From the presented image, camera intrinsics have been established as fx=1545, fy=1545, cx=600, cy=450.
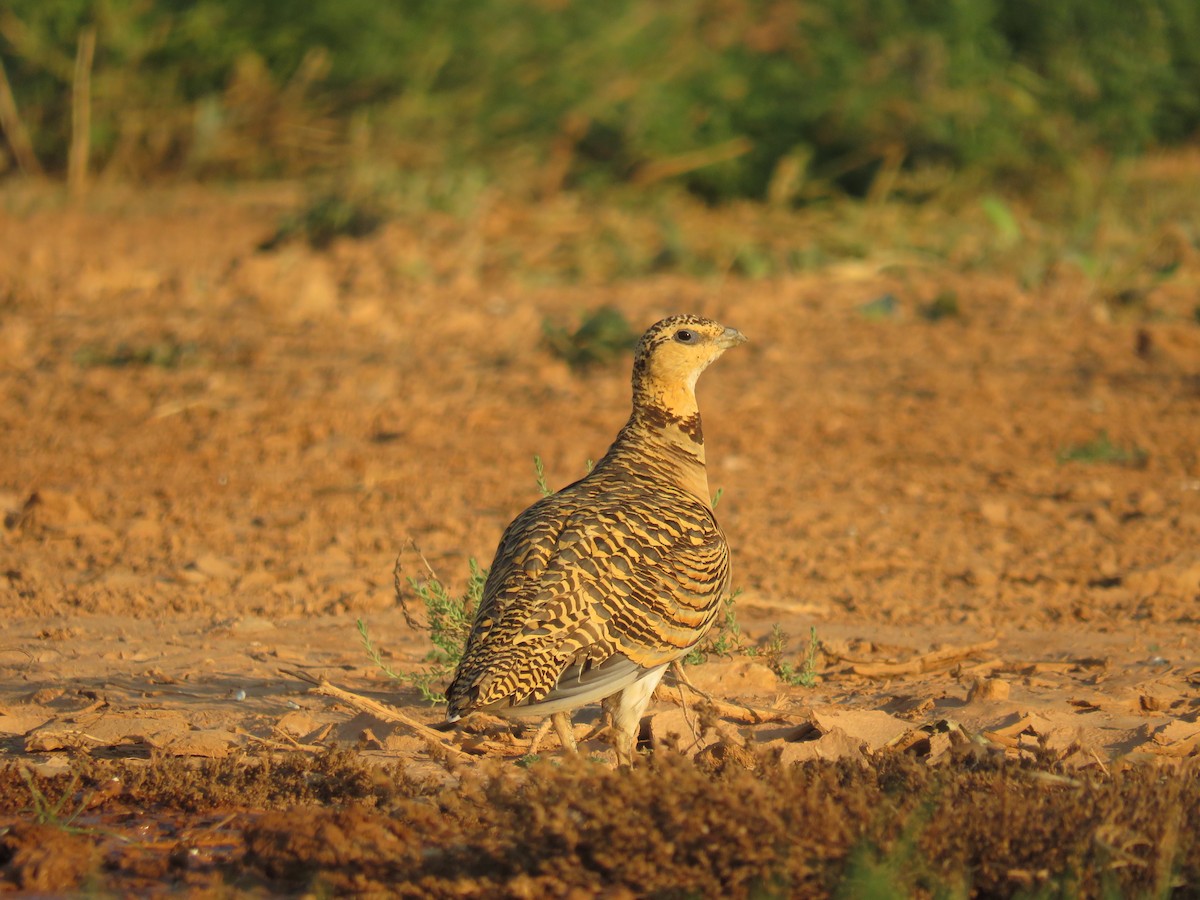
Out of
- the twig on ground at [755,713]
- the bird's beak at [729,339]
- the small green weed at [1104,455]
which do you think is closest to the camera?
the twig on ground at [755,713]

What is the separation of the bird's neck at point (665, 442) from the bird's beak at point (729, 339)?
0.21 m

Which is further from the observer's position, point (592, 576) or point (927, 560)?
point (927, 560)

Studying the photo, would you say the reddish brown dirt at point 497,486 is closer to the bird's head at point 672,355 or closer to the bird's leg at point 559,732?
the bird's leg at point 559,732

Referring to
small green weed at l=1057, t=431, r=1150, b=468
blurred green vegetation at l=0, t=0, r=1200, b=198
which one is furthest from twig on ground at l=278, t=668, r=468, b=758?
blurred green vegetation at l=0, t=0, r=1200, b=198

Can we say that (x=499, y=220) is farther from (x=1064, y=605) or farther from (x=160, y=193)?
(x=1064, y=605)

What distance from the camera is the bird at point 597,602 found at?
4.23m

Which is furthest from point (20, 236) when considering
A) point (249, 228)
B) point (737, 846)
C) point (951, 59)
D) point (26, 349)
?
point (737, 846)

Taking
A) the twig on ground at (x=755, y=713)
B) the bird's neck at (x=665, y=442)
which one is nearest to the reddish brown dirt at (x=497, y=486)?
the twig on ground at (x=755, y=713)

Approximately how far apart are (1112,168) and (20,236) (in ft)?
31.3

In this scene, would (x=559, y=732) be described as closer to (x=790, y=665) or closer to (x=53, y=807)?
(x=790, y=665)

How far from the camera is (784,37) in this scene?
18.7m

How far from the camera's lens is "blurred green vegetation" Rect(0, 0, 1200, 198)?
1384 centimetres

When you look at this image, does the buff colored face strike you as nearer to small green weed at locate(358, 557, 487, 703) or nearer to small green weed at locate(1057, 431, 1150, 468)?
small green weed at locate(358, 557, 487, 703)

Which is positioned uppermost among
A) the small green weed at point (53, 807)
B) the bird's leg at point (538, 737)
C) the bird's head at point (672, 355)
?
the bird's head at point (672, 355)
